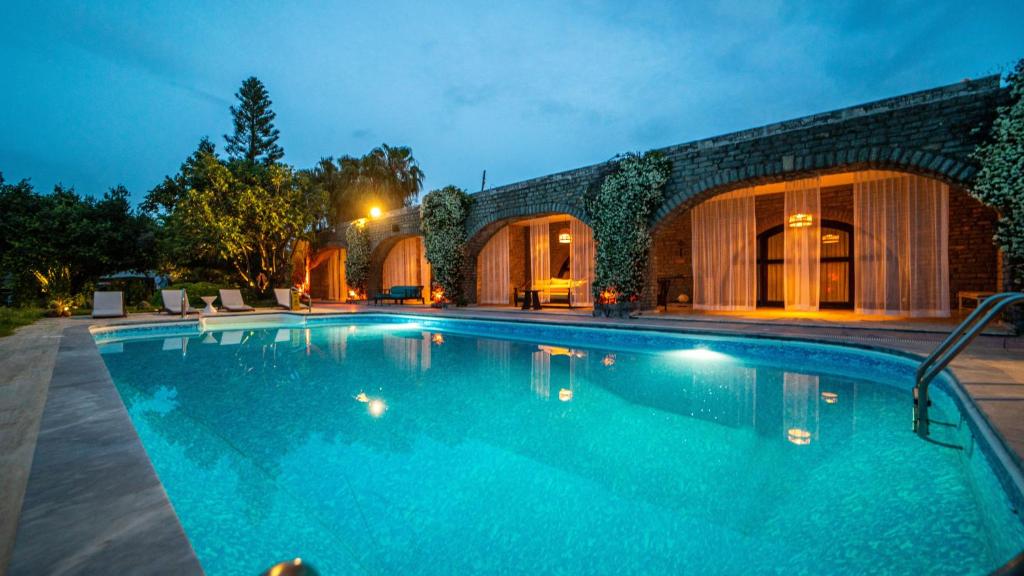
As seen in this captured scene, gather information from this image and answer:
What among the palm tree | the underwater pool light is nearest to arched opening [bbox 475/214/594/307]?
the underwater pool light

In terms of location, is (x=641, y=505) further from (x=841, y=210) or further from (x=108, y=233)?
(x=108, y=233)

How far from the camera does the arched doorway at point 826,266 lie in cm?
1091

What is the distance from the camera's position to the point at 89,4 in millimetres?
43188

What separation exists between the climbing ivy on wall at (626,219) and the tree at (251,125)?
18.0 metres

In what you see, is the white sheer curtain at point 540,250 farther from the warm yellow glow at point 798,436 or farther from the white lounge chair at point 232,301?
the warm yellow glow at point 798,436

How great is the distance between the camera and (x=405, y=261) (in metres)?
16.2

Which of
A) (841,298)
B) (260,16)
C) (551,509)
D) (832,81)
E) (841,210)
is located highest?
(832,81)

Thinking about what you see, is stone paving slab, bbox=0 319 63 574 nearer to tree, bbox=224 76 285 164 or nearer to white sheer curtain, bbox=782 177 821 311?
white sheer curtain, bbox=782 177 821 311

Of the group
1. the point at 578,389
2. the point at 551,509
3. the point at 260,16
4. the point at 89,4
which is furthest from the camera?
the point at 89,4

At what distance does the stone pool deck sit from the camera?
1188 millimetres

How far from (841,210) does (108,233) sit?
2058cm

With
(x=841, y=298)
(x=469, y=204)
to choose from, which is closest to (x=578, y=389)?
(x=469, y=204)

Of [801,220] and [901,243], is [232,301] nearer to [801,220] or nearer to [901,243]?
[801,220]

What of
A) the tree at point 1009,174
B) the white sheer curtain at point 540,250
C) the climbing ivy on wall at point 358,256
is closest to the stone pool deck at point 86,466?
the tree at point 1009,174
